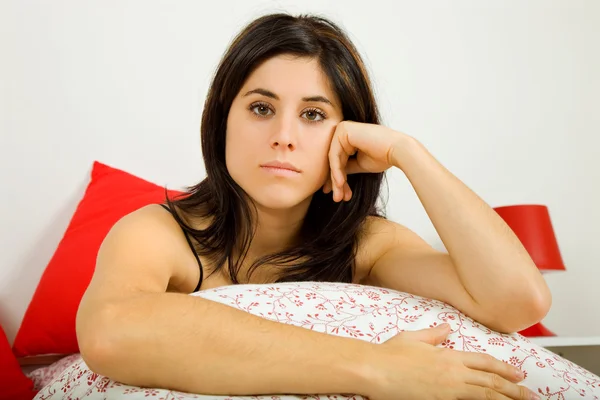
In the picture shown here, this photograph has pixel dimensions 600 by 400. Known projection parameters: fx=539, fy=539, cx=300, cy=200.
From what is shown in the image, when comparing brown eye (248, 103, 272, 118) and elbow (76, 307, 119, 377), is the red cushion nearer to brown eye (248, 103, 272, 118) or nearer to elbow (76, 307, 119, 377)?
elbow (76, 307, 119, 377)

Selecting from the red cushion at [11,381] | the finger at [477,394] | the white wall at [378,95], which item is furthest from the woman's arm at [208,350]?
the white wall at [378,95]

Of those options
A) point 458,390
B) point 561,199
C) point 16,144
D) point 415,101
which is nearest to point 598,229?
point 561,199

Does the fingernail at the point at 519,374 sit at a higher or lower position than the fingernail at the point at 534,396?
higher

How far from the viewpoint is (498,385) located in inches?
35.3

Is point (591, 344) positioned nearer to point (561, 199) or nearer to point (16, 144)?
point (561, 199)

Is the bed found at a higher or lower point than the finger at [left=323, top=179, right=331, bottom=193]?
lower

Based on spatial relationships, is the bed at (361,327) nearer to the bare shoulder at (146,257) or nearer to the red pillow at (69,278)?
the bare shoulder at (146,257)

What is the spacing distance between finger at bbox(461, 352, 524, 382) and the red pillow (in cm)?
119

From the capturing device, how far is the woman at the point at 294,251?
829 millimetres

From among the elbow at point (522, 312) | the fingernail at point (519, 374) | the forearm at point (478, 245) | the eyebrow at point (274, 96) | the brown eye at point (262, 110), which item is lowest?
the fingernail at point (519, 374)

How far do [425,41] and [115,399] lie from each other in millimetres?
2035

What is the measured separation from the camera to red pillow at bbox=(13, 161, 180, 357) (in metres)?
1.66

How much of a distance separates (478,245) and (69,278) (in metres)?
1.22

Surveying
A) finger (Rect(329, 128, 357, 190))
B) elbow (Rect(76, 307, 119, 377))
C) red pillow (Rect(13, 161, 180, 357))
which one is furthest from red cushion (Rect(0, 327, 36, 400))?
finger (Rect(329, 128, 357, 190))
